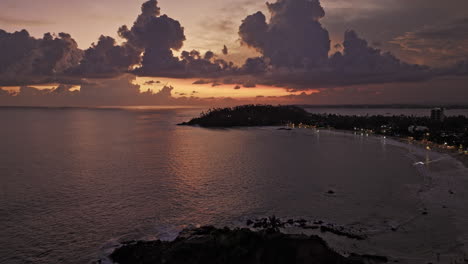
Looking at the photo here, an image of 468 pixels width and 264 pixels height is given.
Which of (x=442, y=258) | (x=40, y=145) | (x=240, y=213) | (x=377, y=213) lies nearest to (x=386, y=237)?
(x=442, y=258)

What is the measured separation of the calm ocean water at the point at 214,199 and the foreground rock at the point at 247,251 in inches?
254

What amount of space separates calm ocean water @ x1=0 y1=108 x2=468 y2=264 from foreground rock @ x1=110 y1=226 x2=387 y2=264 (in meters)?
6.45

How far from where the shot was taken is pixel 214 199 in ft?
158

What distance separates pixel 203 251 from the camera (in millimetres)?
25484

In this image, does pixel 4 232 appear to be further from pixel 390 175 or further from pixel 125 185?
pixel 390 175

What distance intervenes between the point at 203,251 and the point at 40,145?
4311 inches

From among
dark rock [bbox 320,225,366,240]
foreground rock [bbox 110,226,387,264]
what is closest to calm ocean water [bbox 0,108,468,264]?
dark rock [bbox 320,225,366,240]

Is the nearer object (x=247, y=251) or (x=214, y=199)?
(x=247, y=251)

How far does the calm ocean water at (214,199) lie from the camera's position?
32.1 metres

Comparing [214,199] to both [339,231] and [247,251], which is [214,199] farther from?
[247,251]

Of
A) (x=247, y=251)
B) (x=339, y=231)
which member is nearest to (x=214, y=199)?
(x=339, y=231)

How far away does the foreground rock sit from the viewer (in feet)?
77.6

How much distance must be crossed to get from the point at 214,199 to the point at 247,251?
2396 cm

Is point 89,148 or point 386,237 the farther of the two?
point 89,148
